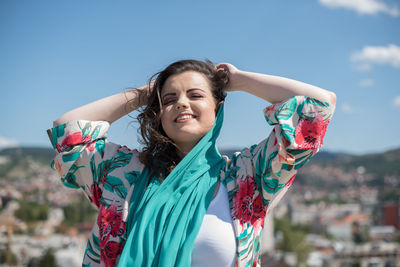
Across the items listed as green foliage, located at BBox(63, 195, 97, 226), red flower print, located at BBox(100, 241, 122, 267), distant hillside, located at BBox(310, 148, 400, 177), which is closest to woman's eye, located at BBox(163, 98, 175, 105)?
red flower print, located at BBox(100, 241, 122, 267)

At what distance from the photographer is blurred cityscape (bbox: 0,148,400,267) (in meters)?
24.9

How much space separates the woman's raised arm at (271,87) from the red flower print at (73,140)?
0.37 m

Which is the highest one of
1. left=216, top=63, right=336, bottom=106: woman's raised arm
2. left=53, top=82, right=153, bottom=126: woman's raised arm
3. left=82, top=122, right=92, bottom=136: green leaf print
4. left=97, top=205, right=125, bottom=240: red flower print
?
left=216, top=63, right=336, bottom=106: woman's raised arm

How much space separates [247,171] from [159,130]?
0.25 metres

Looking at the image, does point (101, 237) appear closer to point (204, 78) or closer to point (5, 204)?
point (204, 78)

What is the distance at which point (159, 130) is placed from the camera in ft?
3.27

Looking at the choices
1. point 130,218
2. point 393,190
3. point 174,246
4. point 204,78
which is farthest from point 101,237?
point 393,190

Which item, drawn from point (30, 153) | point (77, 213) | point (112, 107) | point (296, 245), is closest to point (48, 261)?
point (296, 245)

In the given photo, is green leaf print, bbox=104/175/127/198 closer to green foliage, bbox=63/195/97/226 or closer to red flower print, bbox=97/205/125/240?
red flower print, bbox=97/205/125/240

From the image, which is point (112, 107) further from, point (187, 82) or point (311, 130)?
point (311, 130)

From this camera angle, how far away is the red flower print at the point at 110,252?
2.80ft

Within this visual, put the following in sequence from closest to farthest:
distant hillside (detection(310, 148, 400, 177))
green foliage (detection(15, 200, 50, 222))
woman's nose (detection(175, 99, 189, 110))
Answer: woman's nose (detection(175, 99, 189, 110))
green foliage (detection(15, 200, 50, 222))
distant hillside (detection(310, 148, 400, 177))

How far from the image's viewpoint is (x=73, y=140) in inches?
38.7

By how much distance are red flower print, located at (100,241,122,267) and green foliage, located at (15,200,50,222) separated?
123ft
